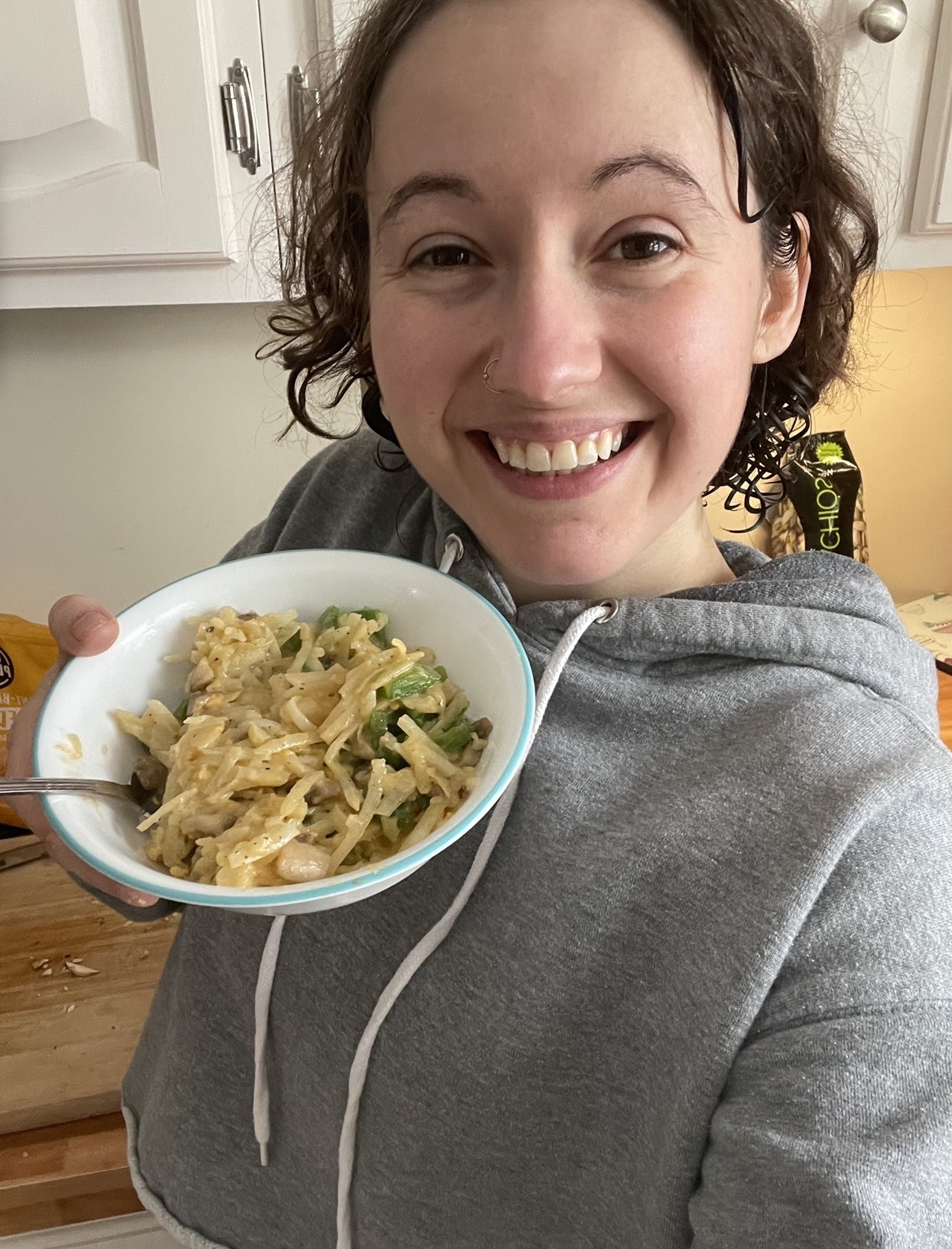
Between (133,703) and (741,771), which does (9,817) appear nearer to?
(133,703)

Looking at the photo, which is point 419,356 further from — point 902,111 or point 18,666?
Answer: point 18,666

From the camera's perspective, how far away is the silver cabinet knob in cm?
112

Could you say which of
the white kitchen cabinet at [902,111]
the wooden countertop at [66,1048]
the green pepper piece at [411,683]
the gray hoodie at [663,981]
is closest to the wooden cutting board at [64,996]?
the wooden countertop at [66,1048]

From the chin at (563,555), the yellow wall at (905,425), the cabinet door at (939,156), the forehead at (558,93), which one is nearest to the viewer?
the forehead at (558,93)

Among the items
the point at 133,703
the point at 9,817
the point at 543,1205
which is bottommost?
the point at 9,817

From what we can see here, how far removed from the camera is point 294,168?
40.8 inches

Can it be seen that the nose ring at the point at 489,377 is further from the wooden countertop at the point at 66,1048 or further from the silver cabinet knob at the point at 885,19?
the wooden countertop at the point at 66,1048

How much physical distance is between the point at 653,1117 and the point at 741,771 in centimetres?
25

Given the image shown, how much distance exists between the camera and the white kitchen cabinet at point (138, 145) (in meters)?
1.07

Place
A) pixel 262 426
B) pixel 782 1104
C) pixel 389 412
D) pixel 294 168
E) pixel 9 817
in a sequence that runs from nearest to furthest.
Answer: pixel 782 1104 < pixel 389 412 < pixel 294 168 < pixel 9 817 < pixel 262 426

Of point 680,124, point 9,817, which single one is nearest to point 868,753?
point 680,124

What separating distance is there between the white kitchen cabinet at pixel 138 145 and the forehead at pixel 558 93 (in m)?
0.55

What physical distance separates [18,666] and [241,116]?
0.96 metres

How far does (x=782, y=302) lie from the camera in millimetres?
809
